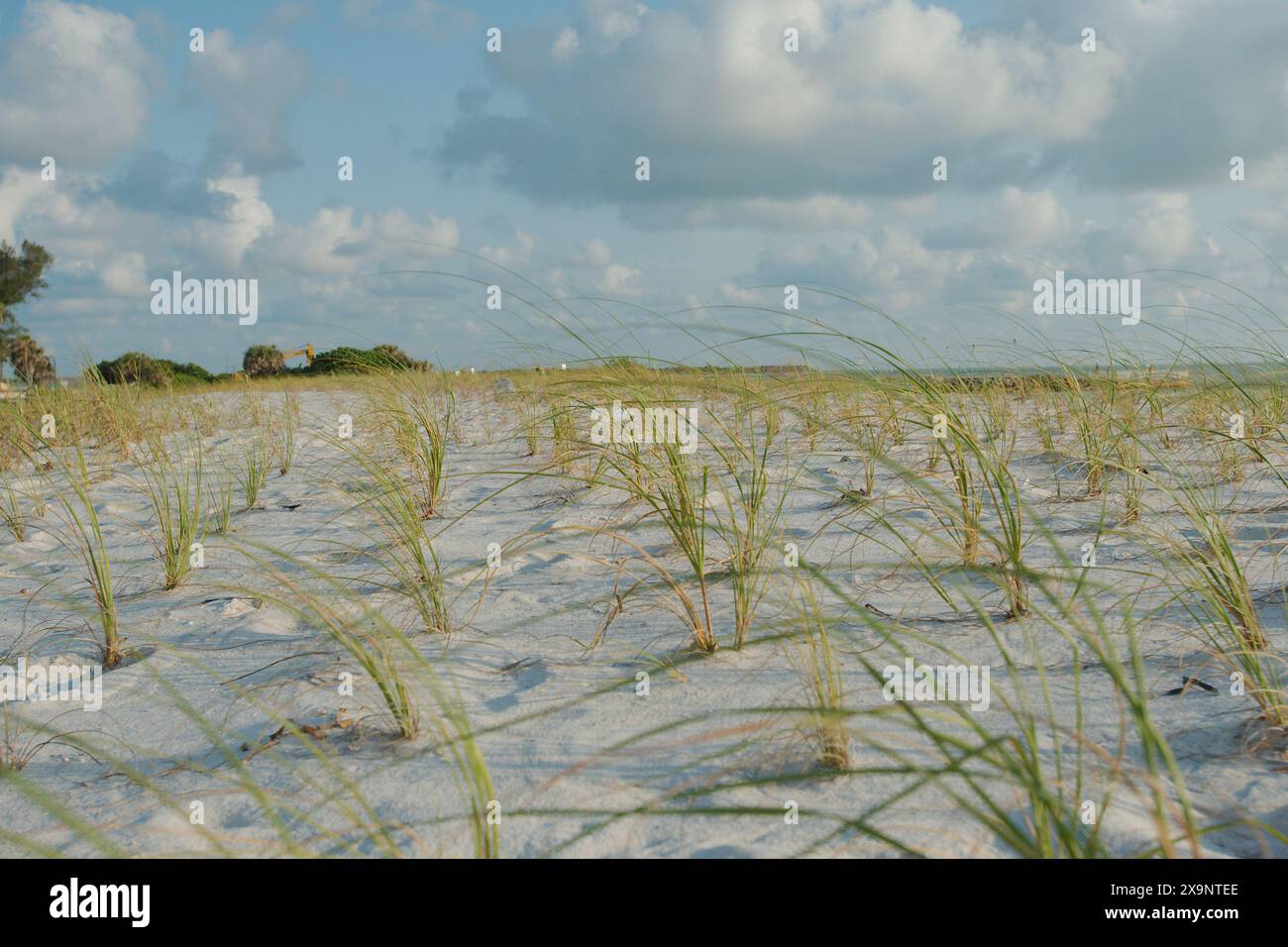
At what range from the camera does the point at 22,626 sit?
2463mm

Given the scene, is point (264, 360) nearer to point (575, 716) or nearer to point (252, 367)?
point (252, 367)

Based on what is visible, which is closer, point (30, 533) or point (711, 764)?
point (711, 764)

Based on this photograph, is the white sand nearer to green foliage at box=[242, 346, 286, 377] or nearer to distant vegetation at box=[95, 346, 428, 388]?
distant vegetation at box=[95, 346, 428, 388]

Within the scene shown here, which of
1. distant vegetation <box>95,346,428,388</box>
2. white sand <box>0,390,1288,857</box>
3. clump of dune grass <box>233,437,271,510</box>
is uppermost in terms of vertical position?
distant vegetation <box>95,346,428,388</box>

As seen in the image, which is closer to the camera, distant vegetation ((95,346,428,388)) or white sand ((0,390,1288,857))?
white sand ((0,390,1288,857))

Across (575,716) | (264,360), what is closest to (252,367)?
(264,360)

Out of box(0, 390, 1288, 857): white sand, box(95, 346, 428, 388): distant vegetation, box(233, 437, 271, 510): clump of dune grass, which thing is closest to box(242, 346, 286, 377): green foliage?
box(95, 346, 428, 388): distant vegetation

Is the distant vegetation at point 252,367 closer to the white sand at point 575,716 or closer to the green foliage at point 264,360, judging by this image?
the green foliage at point 264,360

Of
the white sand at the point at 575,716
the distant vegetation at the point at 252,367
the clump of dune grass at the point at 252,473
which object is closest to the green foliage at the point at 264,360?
the distant vegetation at the point at 252,367

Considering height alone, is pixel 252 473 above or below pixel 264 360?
below
